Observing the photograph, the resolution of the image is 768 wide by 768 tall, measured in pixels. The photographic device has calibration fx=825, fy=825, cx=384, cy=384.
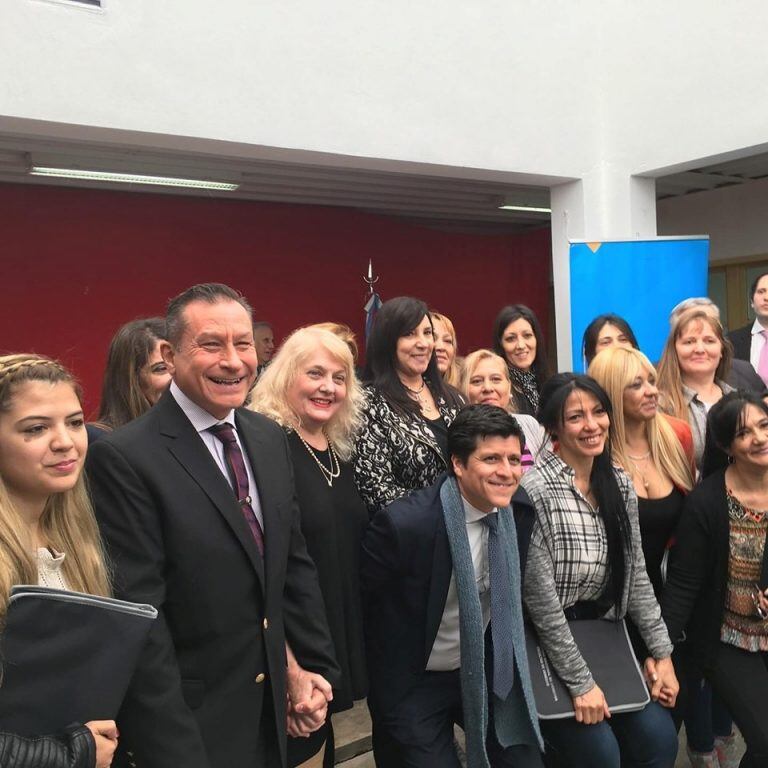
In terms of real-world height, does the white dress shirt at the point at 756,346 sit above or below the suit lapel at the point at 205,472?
above

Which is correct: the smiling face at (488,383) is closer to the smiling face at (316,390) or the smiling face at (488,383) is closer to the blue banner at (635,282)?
the smiling face at (316,390)

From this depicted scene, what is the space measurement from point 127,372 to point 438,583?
4.31ft

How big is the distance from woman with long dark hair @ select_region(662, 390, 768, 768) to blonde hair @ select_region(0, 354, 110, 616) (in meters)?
2.11

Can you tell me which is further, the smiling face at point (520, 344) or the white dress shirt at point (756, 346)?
the white dress shirt at point (756, 346)

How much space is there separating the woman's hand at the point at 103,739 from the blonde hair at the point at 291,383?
3.83 ft

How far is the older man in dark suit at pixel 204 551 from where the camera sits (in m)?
1.84

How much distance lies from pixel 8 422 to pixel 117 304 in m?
5.73

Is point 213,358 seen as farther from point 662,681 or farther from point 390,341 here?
point 662,681

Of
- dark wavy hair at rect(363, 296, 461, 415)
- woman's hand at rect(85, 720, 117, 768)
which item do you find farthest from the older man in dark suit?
dark wavy hair at rect(363, 296, 461, 415)

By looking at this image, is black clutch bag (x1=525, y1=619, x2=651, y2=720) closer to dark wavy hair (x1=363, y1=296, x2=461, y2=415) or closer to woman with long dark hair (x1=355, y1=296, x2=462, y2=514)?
→ woman with long dark hair (x1=355, y1=296, x2=462, y2=514)

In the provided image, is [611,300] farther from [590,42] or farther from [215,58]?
[215,58]

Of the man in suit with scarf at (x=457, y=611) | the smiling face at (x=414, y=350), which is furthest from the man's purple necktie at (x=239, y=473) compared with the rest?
the smiling face at (x=414, y=350)

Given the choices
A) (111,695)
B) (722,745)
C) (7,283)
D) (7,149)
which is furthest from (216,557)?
(7,283)

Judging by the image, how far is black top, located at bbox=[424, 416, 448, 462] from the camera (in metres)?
3.06
